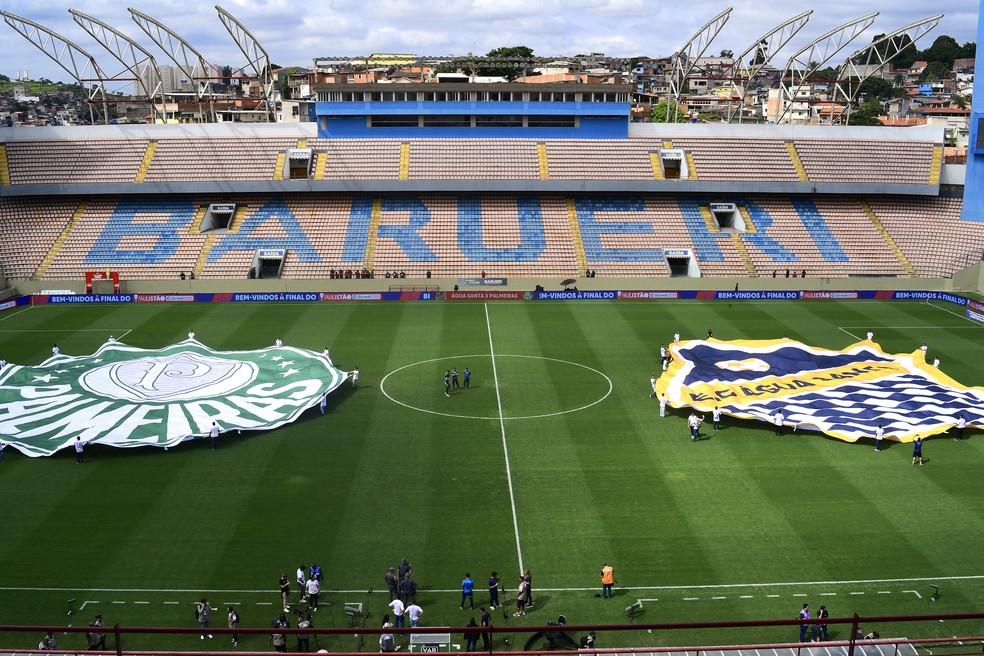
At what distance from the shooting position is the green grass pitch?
23.0 meters

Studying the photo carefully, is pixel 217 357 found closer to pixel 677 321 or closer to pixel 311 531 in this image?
pixel 311 531

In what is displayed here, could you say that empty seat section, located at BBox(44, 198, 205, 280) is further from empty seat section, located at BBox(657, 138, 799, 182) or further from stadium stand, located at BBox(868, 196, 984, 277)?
stadium stand, located at BBox(868, 196, 984, 277)

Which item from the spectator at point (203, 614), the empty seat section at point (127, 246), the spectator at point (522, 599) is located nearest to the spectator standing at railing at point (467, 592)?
the spectator at point (522, 599)

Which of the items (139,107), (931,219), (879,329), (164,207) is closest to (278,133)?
(164,207)

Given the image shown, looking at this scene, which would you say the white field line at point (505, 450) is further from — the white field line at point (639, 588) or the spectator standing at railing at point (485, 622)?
the spectator standing at railing at point (485, 622)

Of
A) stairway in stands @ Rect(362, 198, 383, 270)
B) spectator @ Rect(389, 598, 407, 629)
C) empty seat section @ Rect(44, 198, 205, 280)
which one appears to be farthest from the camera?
stairway in stands @ Rect(362, 198, 383, 270)

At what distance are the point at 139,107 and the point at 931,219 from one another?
133476mm

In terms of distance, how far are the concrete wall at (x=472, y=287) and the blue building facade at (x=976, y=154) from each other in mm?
9285

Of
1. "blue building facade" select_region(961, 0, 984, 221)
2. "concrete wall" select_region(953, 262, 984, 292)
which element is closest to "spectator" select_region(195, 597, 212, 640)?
"concrete wall" select_region(953, 262, 984, 292)

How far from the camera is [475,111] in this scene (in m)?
74.7

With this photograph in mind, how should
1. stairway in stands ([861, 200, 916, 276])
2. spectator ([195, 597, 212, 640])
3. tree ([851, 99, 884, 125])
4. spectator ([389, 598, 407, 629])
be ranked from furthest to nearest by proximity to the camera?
tree ([851, 99, 884, 125])
stairway in stands ([861, 200, 916, 276])
spectator ([389, 598, 407, 629])
spectator ([195, 597, 212, 640])

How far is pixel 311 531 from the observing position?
26547 millimetres

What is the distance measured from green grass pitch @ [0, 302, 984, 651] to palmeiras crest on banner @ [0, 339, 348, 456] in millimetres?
875

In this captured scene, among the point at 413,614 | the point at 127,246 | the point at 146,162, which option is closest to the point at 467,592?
the point at 413,614
